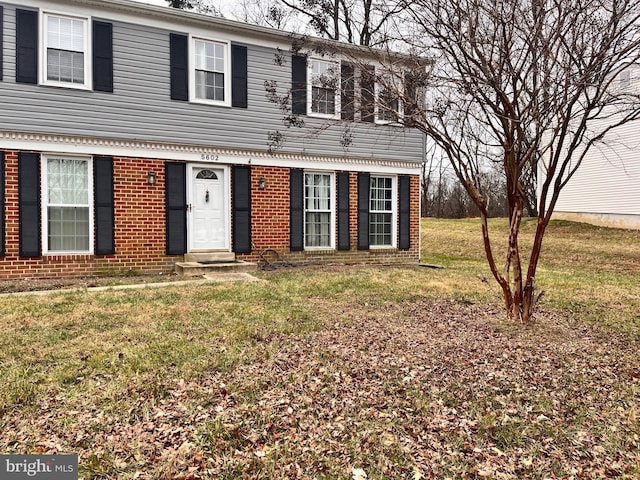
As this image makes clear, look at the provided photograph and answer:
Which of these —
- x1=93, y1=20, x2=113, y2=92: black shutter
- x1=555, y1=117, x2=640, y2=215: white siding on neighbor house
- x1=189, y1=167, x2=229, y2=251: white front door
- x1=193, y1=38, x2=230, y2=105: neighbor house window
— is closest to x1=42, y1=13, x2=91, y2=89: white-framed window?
x1=93, y1=20, x2=113, y2=92: black shutter

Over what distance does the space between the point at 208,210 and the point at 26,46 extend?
4006 millimetres

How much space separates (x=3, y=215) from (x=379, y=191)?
7.46m

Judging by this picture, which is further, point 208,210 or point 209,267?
point 208,210

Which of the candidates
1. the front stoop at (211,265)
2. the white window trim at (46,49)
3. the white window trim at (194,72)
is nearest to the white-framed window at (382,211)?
the front stoop at (211,265)

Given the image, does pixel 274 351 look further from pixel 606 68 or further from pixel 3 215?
pixel 3 215

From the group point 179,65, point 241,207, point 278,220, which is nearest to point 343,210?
point 278,220

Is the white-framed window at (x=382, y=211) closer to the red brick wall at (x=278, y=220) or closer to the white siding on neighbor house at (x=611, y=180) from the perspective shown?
the red brick wall at (x=278, y=220)

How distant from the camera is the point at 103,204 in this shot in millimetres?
8258

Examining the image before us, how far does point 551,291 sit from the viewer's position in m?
7.45

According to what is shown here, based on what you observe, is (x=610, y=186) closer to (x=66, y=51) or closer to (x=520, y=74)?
(x=520, y=74)

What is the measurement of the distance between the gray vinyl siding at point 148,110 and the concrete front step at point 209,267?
7.70ft

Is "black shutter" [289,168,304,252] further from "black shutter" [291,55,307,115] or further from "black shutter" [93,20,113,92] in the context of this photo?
"black shutter" [93,20,113,92]

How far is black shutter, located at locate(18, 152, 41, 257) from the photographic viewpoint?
25.2 feet

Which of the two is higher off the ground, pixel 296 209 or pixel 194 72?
pixel 194 72
